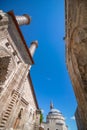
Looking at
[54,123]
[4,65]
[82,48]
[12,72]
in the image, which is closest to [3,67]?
[4,65]

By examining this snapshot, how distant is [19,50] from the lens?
10352 millimetres

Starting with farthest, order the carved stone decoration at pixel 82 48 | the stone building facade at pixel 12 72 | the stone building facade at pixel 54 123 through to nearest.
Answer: the stone building facade at pixel 54 123 → the stone building facade at pixel 12 72 → the carved stone decoration at pixel 82 48

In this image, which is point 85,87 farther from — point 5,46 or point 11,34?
point 11,34

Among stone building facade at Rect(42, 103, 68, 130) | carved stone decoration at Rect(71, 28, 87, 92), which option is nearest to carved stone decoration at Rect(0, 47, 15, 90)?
carved stone decoration at Rect(71, 28, 87, 92)

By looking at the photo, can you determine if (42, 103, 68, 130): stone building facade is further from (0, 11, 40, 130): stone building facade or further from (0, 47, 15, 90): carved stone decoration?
(0, 47, 15, 90): carved stone decoration

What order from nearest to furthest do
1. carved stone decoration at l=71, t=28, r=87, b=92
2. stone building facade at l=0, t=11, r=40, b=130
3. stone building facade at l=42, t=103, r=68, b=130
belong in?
carved stone decoration at l=71, t=28, r=87, b=92 → stone building facade at l=0, t=11, r=40, b=130 → stone building facade at l=42, t=103, r=68, b=130

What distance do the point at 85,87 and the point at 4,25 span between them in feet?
25.2

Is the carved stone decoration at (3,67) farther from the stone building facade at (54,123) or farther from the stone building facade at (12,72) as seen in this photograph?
the stone building facade at (54,123)

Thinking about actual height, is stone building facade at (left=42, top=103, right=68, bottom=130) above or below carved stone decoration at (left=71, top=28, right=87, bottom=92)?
below

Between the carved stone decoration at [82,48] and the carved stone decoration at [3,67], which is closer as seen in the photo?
the carved stone decoration at [82,48]

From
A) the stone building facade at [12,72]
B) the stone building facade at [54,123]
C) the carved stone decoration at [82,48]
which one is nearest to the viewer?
the carved stone decoration at [82,48]

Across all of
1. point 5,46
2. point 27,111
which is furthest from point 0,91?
point 27,111

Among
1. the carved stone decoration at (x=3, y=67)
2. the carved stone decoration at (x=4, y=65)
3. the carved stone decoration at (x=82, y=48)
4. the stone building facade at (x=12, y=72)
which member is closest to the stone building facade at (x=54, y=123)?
the stone building facade at (x=12, y=72)

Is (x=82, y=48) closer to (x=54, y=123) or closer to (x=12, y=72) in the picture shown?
(x=12, y=72)
